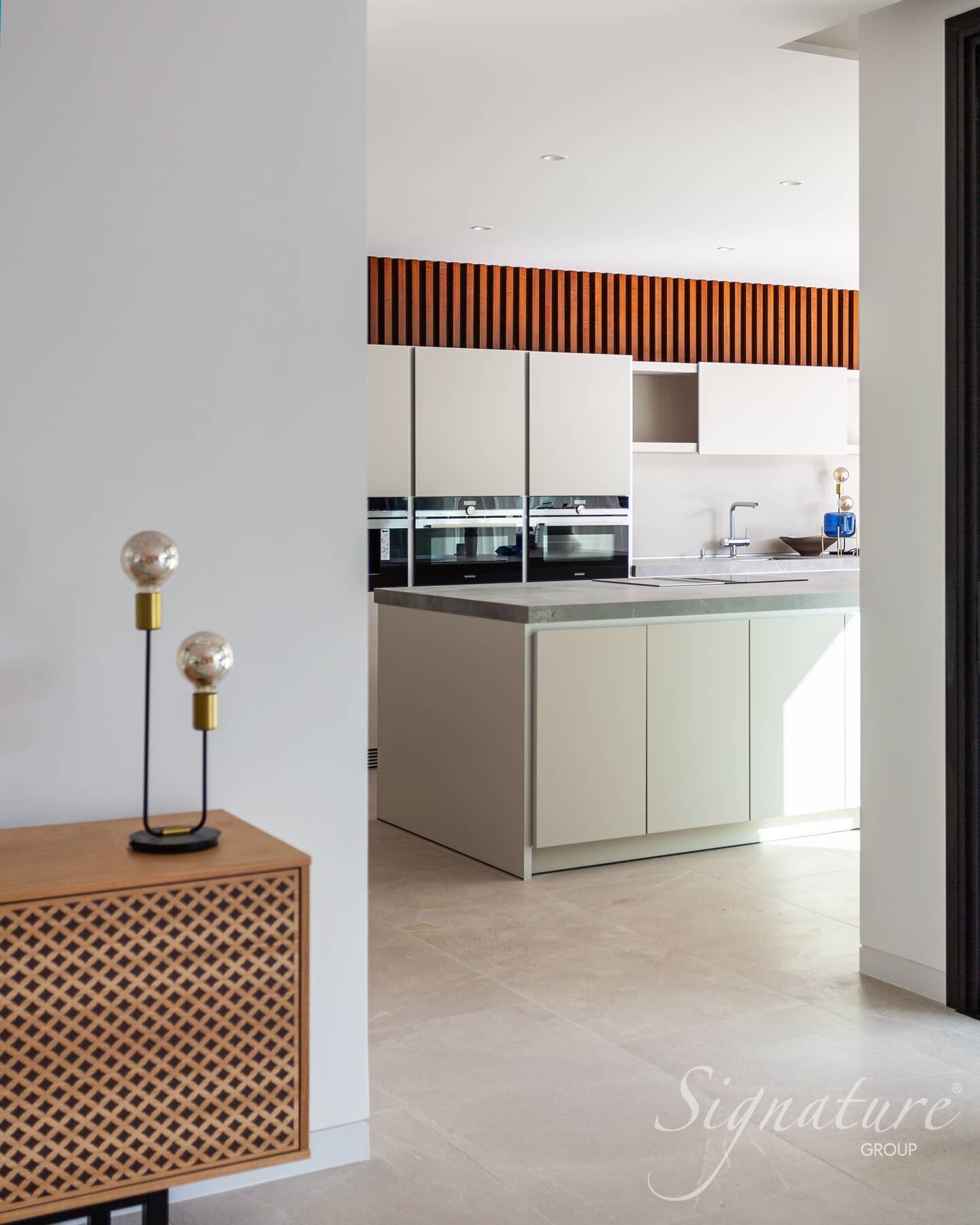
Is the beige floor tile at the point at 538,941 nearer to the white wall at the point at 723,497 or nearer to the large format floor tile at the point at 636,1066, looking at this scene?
the large format floor tile at the point at 636,1066

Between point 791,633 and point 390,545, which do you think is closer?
point 791,633

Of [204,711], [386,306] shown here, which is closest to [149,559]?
[204,711]

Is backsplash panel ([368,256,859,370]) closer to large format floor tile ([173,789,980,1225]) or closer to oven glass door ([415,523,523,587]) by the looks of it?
oven glass door ([415,523,523,587])

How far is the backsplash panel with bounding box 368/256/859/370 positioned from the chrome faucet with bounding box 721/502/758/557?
0.94 metres

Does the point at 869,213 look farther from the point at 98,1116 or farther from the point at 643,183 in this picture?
the point at 98,1116

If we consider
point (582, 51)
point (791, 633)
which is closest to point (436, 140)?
point (582, 51)

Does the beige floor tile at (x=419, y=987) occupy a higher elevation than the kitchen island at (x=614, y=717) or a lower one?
lower

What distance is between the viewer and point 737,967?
356 cm

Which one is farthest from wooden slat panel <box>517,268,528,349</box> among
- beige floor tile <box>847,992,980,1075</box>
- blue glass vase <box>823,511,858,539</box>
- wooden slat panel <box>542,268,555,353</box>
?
beige floor tile <box>847,992,980,1075</box>

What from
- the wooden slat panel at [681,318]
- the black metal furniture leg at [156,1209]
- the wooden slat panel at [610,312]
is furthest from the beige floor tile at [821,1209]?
the wooden slat panel at [681,318]

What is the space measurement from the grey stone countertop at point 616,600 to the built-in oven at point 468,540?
1.54 metres

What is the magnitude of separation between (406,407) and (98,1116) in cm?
524

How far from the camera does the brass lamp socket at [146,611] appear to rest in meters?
2.05

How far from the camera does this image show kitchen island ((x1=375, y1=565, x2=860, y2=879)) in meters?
4.47
